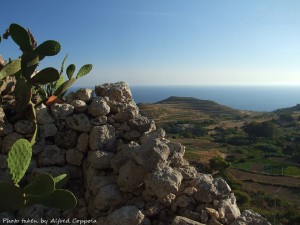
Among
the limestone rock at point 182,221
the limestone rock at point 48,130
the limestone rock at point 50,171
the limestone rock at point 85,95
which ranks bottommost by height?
the limestone rock at point 182,221

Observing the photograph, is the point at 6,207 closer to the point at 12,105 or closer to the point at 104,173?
the point at 104,173

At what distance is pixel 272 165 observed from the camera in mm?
43156

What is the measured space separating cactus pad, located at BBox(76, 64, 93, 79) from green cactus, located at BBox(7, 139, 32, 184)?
2869mm

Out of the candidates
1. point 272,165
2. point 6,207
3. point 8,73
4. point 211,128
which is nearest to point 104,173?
point 6,207

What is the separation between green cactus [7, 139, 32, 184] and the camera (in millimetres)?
4441

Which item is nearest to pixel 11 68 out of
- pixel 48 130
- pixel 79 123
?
pixel 48 130

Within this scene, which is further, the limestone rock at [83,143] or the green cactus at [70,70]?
the green cactus at [70,70]

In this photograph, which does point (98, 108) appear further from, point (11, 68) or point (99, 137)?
point (11, 68)

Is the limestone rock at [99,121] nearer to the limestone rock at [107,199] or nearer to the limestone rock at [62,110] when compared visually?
the limestone rock at [62,110]

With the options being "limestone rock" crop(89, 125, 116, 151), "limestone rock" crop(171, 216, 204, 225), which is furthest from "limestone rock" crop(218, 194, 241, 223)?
"limestone rock" crop(89, 125, 116, 151)

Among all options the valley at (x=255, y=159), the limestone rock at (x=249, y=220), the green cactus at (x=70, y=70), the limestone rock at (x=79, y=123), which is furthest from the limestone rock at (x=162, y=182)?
the green cactus at (x=70, y=70)

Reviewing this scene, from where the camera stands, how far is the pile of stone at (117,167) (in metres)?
4.55

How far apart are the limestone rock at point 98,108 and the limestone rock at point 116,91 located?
0.68 meters

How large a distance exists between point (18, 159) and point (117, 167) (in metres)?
1.48
